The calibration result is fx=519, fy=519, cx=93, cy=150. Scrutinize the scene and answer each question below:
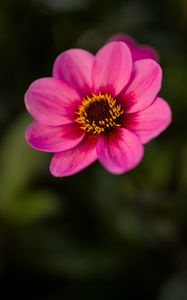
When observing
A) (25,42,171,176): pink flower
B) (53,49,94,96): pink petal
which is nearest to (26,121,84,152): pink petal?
(25,42,171,176): pink flower

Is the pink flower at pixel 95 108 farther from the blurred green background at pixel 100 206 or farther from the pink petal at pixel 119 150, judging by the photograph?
the blurred green background at pixel 100 206

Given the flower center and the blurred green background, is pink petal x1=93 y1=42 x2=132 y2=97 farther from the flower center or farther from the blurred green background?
the blurred green background

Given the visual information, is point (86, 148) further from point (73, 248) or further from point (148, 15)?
point (148, 15)

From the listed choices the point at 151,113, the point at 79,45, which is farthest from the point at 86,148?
the point at 79,45

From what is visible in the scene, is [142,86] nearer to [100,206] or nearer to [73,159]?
[73,159]

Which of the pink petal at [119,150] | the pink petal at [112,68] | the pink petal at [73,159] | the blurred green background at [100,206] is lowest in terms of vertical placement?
the blurred green background at [100,206]

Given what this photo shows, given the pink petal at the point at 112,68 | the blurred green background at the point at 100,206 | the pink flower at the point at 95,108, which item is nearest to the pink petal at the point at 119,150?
the pink flower at the point at 95,108

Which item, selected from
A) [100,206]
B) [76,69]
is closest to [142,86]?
[76,69]
